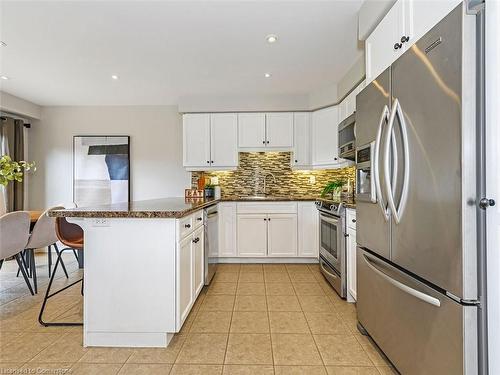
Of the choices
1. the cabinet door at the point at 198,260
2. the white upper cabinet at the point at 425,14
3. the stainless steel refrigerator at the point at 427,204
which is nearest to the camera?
the stainless steel refrigerator at the point at 427,204

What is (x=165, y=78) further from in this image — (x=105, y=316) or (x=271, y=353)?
(x=271, y=353)

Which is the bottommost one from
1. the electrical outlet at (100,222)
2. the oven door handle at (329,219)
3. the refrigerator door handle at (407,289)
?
the refrigerator door handle at (407,289)

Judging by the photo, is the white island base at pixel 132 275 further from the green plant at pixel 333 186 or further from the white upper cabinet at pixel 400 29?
the green plant at pixel 333 186

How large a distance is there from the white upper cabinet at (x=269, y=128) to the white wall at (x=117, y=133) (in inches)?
49.3

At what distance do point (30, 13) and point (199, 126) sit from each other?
2396 millimetres

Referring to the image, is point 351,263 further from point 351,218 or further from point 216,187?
point 216,187

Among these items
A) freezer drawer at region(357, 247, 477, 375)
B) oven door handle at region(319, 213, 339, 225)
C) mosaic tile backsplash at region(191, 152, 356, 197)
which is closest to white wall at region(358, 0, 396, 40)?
freezer drawer at region(357, 247, 477, 375)

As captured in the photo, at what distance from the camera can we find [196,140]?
450cm

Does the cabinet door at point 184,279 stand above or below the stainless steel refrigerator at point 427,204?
below

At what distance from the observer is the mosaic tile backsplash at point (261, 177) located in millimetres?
4840

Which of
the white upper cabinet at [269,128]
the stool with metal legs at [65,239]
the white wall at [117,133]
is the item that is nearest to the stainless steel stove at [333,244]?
the white upper cabinet at [269,128]

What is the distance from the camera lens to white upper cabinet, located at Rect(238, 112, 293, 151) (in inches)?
175

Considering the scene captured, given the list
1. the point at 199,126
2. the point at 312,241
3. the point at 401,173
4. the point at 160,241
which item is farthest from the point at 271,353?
the point at 199,126

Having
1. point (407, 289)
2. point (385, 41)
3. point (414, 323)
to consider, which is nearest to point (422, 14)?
point (385, 41)
